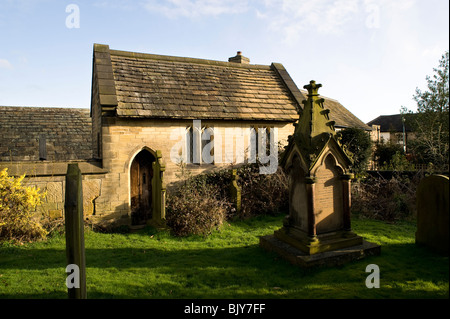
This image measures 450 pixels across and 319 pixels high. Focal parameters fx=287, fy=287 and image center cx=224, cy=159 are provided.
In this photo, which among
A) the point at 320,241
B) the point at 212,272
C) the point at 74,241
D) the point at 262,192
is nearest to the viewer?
the point at 74,241

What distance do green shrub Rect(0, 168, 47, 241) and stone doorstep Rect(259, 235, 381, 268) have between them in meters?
6.76

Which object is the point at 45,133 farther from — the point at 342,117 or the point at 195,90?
the point at 342,117

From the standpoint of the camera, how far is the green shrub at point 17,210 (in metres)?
7.81

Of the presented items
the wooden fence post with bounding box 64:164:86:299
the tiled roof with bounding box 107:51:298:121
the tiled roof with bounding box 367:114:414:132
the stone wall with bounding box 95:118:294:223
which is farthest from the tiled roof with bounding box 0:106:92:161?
the tiled roof with bounding box 367:114:414:132

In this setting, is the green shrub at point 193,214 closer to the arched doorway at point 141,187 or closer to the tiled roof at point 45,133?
the arched doorway at point 141,187

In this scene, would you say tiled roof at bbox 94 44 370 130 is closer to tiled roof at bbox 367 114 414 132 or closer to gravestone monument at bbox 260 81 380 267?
gravestone monument at bbox 260 81 380 267

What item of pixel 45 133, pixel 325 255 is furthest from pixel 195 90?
pixel 45 133

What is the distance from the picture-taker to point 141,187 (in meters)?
10.5

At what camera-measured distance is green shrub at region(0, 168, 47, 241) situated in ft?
25.6

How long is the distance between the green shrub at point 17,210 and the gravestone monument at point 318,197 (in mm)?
6689

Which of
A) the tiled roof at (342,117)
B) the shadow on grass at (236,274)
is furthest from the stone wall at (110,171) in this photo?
the tiled roof at (342,117)

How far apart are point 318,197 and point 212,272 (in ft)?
8.85

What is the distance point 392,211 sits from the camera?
31.7 feet
